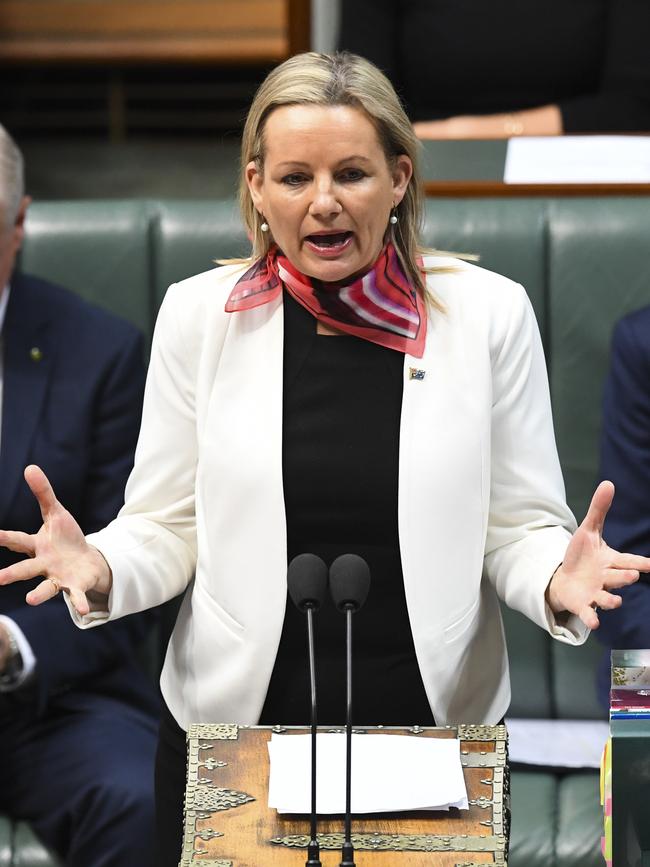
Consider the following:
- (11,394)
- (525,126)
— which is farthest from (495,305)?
(525,126)

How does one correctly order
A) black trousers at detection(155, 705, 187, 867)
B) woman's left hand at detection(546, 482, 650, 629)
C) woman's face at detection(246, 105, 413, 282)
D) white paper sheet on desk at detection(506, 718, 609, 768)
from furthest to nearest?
white paper sheet on desk at detection(506, 718, 609, 768) < black trousers at detection(155, 705, 187, 867) < woman's face at detection(246, 105, 413, 282) < woman's left hand at detection(546, 482, 650, 629)

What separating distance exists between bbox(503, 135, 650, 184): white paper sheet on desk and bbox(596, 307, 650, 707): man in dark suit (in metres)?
0.55

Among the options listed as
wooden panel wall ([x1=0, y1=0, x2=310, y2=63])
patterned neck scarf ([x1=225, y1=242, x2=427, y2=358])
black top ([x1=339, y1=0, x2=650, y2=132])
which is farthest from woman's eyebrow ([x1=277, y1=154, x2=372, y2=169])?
wooden panel wall ([x1=0, y1=0, x2=310, y2=63])

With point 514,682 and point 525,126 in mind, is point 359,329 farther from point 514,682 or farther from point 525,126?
point 525,126

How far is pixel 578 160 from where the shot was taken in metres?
2.62

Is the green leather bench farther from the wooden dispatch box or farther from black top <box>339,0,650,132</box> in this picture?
the wooden dispatch box

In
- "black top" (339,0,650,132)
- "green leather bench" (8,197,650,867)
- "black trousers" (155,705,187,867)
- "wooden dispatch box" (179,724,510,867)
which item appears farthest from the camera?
"black top" (339,0,650,132)

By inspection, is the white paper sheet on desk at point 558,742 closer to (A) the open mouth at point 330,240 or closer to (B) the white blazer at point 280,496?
(B) the white blazer at point 280,496

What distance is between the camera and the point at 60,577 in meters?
1.52

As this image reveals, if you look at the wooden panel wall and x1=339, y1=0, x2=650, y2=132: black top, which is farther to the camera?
the wooden panel wall

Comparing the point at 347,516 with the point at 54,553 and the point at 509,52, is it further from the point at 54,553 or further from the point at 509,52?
the point at 509,52

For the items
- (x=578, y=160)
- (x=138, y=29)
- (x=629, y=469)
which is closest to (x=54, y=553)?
(x=629, y=469)

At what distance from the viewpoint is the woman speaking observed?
1.60 metres

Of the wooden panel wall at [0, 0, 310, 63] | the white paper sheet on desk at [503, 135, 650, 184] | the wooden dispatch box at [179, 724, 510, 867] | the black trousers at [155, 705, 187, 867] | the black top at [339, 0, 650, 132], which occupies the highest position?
the wooden panel wall at [0, 0, 310, 63]
